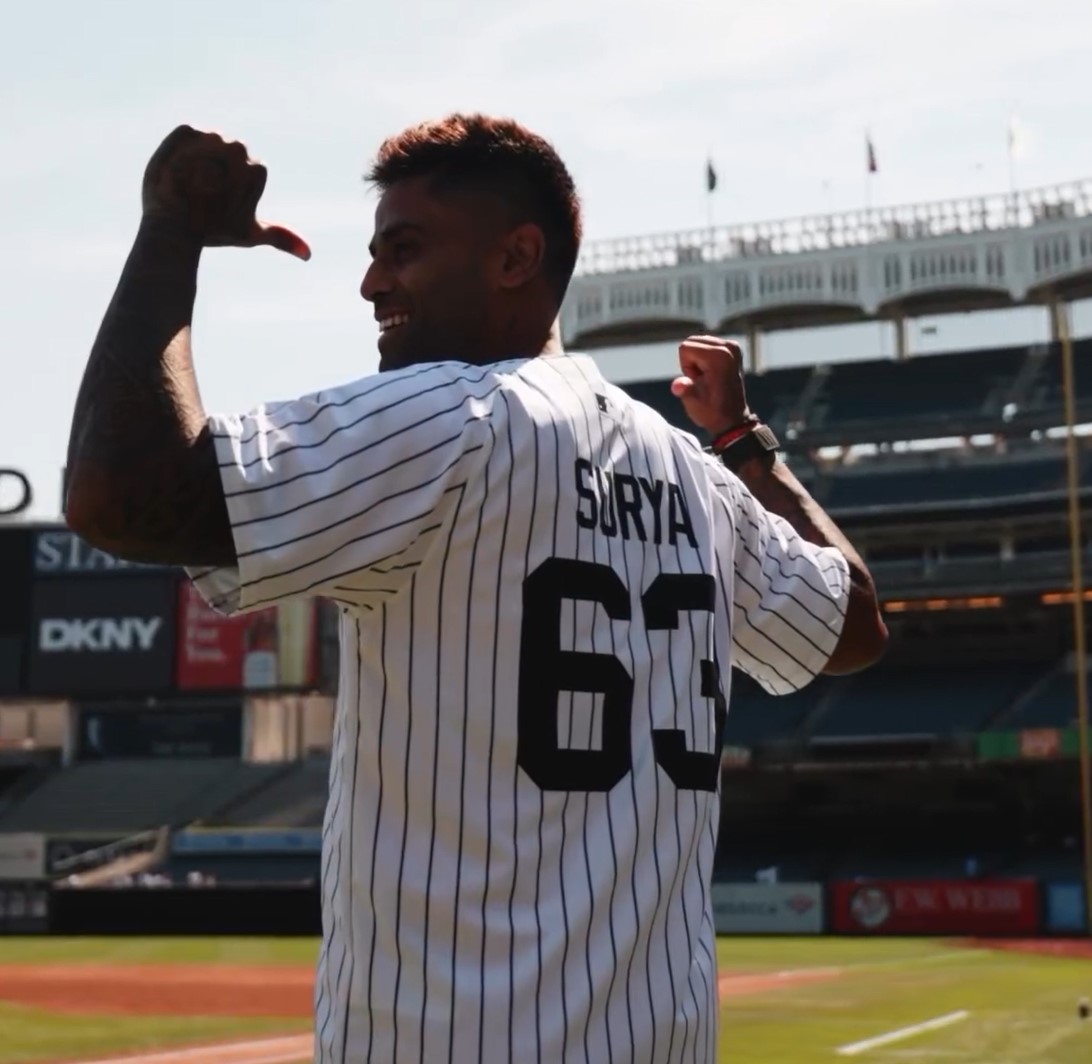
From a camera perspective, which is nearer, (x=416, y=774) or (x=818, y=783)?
(x=416, y=774)

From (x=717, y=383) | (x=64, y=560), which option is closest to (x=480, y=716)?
(x=717, y=383)

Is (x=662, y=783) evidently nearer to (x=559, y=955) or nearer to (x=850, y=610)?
(x=559, y=955)

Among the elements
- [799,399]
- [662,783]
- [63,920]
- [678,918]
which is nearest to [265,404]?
[662,783]

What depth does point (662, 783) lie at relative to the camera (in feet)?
6.49

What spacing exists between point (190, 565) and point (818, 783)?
3424 centimetres

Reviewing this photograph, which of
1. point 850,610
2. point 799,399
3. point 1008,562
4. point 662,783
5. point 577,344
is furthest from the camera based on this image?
point 577,344

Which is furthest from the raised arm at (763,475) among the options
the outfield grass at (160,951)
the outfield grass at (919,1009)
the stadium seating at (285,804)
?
the stadium seating at (285,804)

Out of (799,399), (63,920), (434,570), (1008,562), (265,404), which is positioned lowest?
(63,920)

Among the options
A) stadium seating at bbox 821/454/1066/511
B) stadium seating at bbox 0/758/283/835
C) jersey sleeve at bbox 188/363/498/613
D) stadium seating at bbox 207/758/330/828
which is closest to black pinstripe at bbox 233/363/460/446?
jersey sleeve at bbox 188/363/498/613

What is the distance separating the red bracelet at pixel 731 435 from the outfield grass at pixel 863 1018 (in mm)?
8717

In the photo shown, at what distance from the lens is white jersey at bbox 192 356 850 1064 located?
177cm

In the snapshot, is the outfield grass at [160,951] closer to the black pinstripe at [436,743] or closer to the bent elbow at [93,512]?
the black pinstripe at [436,743]

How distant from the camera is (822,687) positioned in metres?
35.4

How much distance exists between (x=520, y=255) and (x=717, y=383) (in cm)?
72
